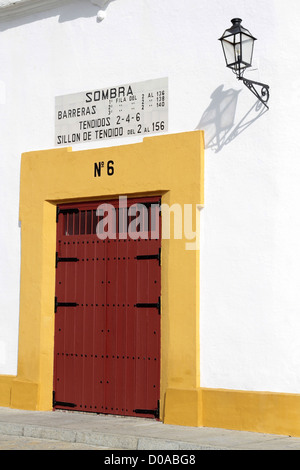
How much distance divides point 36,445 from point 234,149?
157 inches

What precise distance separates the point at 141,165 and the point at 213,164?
39.7 inches

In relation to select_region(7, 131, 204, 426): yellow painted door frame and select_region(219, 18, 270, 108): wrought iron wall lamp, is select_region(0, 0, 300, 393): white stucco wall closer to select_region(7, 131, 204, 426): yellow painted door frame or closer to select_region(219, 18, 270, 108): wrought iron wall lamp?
select_region(7, 131, 204, 426): yellow painted door frame

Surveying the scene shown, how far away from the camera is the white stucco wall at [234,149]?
8.66 m

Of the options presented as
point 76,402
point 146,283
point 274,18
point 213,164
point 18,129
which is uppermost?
point 274,18

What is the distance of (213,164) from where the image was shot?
927 centimetres

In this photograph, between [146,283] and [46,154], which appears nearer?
[146,283]

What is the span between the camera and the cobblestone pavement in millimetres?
8180

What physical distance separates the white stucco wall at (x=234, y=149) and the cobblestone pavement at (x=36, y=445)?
1.70 metres

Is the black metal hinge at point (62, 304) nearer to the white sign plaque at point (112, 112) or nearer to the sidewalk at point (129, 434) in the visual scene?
the sidewalk at point (129, 434)

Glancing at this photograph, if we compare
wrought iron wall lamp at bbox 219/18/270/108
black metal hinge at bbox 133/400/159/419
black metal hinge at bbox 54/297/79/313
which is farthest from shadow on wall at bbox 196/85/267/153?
black metal hinge at bbox 133/400/159/419

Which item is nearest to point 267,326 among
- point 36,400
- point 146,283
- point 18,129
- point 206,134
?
point 146,283

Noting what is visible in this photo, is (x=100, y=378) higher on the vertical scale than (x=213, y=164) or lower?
lower

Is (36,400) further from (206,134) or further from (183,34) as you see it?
(183,34)

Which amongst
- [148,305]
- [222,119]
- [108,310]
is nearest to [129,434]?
[148,305]
